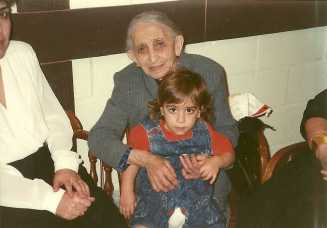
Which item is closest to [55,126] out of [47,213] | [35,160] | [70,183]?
[35,160]

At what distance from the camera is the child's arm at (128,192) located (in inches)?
73.7

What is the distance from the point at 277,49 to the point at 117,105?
1293 millimetres

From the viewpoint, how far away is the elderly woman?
6.09 feet

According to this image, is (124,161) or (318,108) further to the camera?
(318,108)

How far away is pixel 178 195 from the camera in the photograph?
6.07 feet

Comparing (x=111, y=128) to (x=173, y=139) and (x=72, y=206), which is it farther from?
(x=72, y=206)

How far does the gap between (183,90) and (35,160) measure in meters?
0.73

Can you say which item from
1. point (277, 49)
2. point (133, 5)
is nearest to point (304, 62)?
point (277, 49)

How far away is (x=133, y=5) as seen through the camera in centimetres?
224

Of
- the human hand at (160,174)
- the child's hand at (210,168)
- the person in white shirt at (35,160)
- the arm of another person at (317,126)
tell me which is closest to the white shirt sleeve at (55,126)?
the person in white shirt at (35,160)

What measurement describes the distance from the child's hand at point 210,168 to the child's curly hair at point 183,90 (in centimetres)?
22

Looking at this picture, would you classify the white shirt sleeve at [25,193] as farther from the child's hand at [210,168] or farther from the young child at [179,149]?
the child's hand at [210,168]

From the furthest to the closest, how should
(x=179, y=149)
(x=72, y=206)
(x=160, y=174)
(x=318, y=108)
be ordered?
(x=318, y=108), (x=179, y=149), (x=160, y=174), (x=72, y=206)

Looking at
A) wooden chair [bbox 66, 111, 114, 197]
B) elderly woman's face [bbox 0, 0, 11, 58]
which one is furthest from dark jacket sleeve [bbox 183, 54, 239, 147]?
elderly woman's face [bbox 0, 0, 11, 58]
